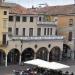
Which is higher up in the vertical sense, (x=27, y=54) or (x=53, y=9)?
(x=53, y=9)

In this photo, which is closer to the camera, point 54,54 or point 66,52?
point 54,54

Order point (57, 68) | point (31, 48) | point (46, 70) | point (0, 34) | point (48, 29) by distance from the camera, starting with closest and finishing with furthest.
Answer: point (57, 68) → point (46, 70) → point (0, 34) → point (31, 48) → point (48, 29)

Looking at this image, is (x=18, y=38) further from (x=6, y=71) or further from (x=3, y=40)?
(x=6, y=71)

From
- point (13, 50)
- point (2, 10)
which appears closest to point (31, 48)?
point (13, 50)

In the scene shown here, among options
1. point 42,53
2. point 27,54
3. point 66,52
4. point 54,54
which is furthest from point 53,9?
point 27,54

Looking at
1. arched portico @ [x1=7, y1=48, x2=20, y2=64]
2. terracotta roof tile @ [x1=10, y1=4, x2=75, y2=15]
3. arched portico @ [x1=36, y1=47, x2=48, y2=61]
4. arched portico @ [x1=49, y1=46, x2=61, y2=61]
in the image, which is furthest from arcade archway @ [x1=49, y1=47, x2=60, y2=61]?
terracotta roof tile @ [x1=10, y1=4, x2=75, y2=15]

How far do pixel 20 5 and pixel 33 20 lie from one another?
965cm

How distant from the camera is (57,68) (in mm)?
51250

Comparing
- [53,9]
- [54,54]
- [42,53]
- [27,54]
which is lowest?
[54,54]

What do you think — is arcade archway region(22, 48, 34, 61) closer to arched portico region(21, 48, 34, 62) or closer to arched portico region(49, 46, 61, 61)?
arched portico region(21, 48, 34, 62)

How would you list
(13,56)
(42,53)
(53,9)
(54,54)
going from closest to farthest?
1. (13,56)
2. (42,53)
3. (54,54)
4. (53,9)

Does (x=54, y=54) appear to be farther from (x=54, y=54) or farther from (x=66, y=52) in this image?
(x=66, y=52)

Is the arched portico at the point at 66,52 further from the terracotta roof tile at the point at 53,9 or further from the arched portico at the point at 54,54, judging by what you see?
the terracotta roof tile at the point at 53,9

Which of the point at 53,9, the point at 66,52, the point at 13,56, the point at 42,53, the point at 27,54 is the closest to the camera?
the point at 13,56
